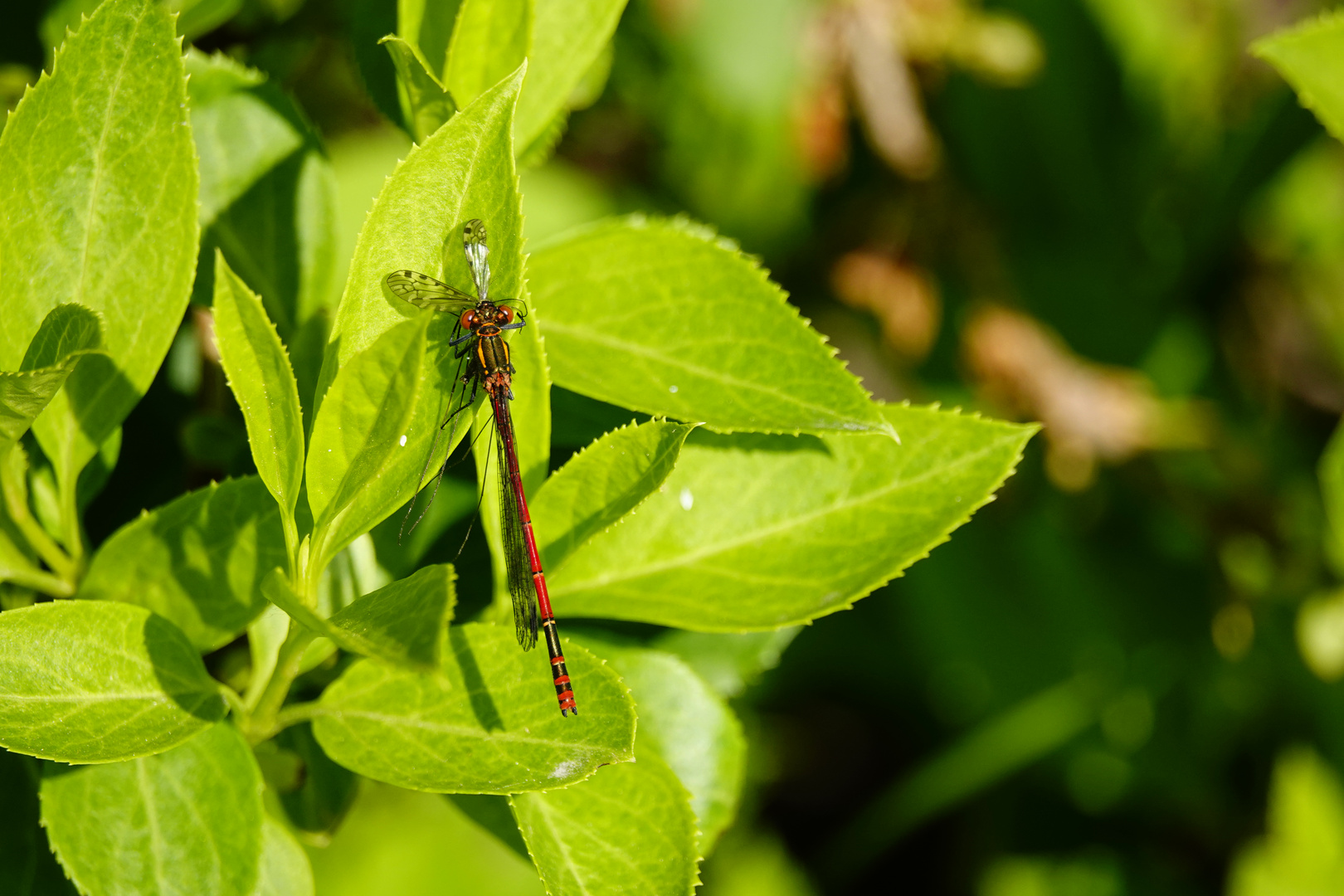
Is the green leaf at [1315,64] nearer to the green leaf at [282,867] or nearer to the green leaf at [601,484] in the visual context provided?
the green leaf at [601,484]

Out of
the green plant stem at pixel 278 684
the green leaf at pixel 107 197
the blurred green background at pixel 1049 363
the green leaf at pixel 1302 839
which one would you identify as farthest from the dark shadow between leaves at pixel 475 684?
the green leaf at pixel 1302 839

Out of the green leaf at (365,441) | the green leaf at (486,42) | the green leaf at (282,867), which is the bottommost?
the green leaf at (282,867)

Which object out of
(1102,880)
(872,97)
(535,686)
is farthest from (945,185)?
(535,686)

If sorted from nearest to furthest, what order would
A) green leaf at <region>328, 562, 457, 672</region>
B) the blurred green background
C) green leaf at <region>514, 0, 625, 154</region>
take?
green leaf at <region>328, 562, 457, 672</region>
green leaf at <region>514, 0, 625, 154</region>
the blurred green background

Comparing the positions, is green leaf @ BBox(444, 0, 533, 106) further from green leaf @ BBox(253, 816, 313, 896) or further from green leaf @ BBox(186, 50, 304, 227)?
green leaf @ BBox(253, 816, 313, 896)

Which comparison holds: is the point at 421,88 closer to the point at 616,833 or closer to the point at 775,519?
the point at 775,519

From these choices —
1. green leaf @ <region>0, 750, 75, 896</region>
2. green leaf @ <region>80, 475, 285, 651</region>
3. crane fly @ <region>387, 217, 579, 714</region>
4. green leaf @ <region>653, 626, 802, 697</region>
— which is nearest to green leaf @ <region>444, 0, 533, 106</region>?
crane fly @ <region>387, 217, 579, 714</region>
